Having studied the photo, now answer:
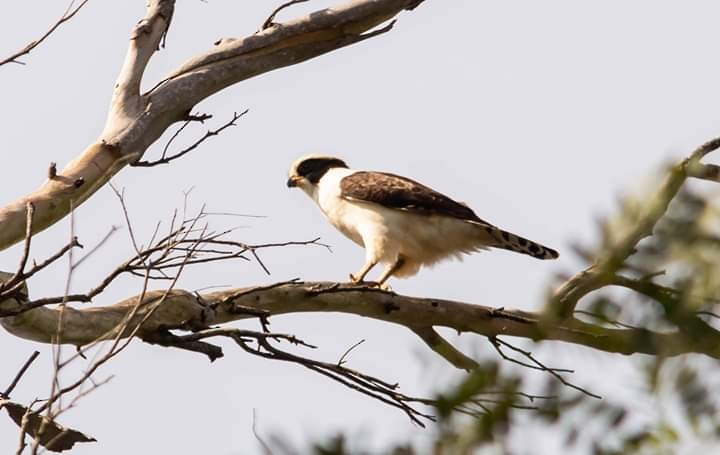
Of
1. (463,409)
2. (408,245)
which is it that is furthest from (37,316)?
(463,409)

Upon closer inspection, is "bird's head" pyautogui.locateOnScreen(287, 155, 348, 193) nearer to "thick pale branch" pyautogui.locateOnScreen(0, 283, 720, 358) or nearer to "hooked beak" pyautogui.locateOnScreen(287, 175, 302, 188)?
"hooked beak" pyautogui.locateOnScreen(287, 175, 302, 188)

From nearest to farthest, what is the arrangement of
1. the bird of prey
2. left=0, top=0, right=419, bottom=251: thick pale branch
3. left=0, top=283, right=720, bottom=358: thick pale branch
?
left=0, top=283, right=720, bottom=358: thick pale branch, left=0, top=0, right=419, bottom=251: thick pale branch, the bird of prey

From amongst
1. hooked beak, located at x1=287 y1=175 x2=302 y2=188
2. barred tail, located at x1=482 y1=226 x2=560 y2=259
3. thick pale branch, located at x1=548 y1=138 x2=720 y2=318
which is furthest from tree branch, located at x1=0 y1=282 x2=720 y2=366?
hooked beak, located at x1=287 y1=175 x2=302 y2=188

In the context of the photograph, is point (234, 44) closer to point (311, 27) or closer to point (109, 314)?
Answer: point (311, 27)

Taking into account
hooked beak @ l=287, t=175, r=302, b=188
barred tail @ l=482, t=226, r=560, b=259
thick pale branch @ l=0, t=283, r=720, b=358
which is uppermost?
hooked beak @ l=287, t=175, r=302, b=188

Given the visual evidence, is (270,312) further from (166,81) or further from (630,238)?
(630,238)

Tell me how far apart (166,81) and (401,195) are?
1.57 metres

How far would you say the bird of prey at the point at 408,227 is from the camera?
664 centimetres

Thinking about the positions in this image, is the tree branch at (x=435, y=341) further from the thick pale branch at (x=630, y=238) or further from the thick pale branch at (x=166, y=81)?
the thick pale branch at (x=630, y=238)

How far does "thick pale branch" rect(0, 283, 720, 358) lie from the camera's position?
4828 mm

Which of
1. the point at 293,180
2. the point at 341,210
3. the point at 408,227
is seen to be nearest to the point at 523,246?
the point at 408,227

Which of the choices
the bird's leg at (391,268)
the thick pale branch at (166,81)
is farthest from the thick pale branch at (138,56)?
the bird's leg at (391,268)

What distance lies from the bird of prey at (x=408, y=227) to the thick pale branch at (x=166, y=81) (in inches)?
38.6

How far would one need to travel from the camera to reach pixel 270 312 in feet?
17.6
